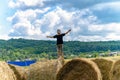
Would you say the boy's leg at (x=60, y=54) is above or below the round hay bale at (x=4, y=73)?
above

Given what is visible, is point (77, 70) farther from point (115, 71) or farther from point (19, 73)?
point (115, 71)

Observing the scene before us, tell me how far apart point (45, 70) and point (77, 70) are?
1926 mm

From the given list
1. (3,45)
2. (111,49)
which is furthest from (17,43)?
(111,49)

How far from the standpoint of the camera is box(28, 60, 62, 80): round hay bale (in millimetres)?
17641

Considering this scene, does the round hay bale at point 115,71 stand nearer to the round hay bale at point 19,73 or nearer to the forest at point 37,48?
the round hay bale at point 19,73

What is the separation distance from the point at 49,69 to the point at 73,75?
1.66 m

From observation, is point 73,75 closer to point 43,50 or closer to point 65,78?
point 65,78

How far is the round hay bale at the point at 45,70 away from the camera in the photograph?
1764cm

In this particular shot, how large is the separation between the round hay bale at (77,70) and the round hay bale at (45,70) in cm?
87

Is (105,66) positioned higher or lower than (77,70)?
lower

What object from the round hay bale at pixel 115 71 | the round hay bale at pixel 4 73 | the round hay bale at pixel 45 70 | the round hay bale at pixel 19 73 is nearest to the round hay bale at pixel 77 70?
the round hay bale at pixel 45 70

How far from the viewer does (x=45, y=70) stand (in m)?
17.9

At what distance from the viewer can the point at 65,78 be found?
54.5 feet

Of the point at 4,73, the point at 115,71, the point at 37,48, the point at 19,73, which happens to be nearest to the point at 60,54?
the point at 19,73
